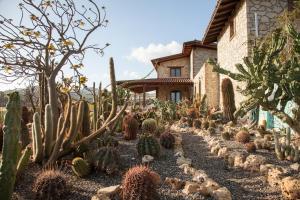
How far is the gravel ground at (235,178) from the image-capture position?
3.95 meters

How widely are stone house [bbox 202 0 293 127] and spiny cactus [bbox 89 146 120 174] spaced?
17.9ft

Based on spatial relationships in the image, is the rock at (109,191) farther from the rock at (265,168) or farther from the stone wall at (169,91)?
the stone wall at (169,91)

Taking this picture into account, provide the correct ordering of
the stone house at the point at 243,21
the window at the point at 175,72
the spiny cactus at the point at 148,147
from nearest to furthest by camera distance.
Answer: the spiny cactus at the point at 148,147 < the stone house at the point at 243,21 < the window at the point at 175,72

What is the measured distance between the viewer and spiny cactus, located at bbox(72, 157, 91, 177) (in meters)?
4.16

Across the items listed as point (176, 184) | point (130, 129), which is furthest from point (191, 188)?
point (130, 129)

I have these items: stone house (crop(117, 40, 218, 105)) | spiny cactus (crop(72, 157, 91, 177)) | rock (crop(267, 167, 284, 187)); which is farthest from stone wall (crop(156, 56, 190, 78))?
spiny cactus (crop(72, 157, 91, 177))

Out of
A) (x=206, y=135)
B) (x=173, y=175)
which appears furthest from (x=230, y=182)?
(x=206, y=135)

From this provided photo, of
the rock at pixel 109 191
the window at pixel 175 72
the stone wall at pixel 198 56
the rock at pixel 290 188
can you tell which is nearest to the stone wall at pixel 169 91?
the window at pixel 175 72

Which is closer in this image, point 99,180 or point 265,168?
point 99,180

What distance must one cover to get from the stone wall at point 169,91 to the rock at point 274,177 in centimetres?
1841

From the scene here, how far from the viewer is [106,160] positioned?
14.1 ft

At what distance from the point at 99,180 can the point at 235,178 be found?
6.92ft

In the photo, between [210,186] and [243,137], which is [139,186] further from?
[243,137]

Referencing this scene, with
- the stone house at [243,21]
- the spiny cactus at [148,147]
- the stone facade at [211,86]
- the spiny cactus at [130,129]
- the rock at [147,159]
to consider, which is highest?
the stone house at [243,21]
